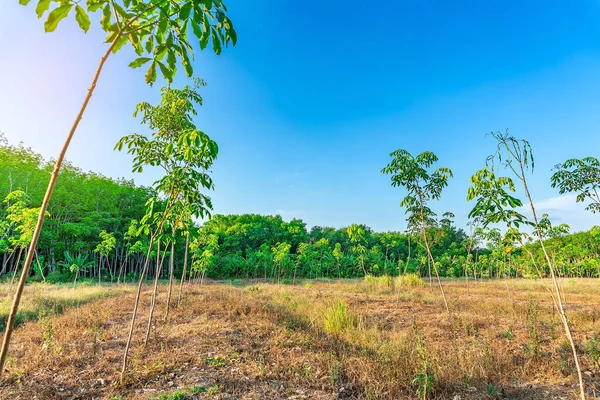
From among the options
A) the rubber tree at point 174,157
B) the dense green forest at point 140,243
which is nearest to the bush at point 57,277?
the dense green forest at point 140,243

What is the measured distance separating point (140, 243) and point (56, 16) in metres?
16.6

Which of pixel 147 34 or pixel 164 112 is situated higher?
pixel 164 112

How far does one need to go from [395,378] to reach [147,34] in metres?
4.71

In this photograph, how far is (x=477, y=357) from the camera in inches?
198

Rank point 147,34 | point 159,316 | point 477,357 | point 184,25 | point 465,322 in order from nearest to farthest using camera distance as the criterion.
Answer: point 184,25
point 147,34
point 477,357
point 465,322
point 159,316

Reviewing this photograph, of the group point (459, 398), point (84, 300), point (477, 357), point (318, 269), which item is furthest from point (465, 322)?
point (318, 269)

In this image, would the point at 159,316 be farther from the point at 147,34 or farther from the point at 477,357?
the point at 147,34

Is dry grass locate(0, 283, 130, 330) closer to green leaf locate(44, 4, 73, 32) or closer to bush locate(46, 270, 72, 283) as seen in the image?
green leaf locate(44, 4, 73, 32)

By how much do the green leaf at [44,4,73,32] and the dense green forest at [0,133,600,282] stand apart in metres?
11.3

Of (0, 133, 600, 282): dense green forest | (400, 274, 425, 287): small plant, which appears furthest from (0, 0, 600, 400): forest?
(400, 274, 425, 287): small plant

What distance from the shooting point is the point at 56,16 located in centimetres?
131

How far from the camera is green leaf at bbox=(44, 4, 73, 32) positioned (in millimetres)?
1295

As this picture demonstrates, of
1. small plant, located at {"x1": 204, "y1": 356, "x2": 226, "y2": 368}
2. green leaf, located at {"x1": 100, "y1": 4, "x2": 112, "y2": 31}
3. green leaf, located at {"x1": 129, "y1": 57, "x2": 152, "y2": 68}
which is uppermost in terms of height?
green leaf, located at {"x1": 100, "y1": 4, "x2": 112, "y2": 31}

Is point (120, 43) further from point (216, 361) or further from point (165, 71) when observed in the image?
point (216, 361)
